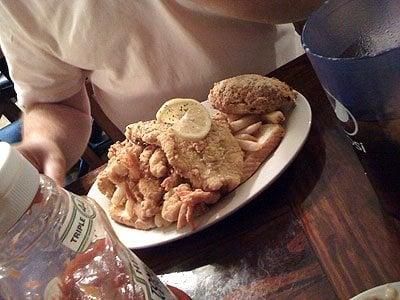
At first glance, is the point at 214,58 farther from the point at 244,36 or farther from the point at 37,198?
the point at 37,198

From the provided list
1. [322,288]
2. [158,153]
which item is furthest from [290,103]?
[322,288]

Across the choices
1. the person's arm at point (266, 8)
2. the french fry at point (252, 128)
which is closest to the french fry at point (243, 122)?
the french fry at point (252, 128)

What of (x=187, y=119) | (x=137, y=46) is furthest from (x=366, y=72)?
(x=137, y=46)

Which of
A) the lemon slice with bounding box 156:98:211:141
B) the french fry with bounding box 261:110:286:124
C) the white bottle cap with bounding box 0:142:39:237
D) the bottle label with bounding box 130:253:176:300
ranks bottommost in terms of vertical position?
the french fry with bounding box 261:110:286:124

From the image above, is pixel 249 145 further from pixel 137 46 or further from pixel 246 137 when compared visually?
pixel 137 46

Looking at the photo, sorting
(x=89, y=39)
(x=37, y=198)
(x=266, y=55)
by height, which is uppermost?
(x=37, y=198)

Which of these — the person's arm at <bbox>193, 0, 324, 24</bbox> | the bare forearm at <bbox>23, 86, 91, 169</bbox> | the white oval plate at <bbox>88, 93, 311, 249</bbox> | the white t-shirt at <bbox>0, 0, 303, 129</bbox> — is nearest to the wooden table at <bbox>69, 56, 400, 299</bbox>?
the white oval plate at <bbox>88, 93, 311, 249</bbox>

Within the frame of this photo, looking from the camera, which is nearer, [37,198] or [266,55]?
[37,198]

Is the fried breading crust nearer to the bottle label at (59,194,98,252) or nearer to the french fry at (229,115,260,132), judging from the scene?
the french fry at (229,115,260,132)
